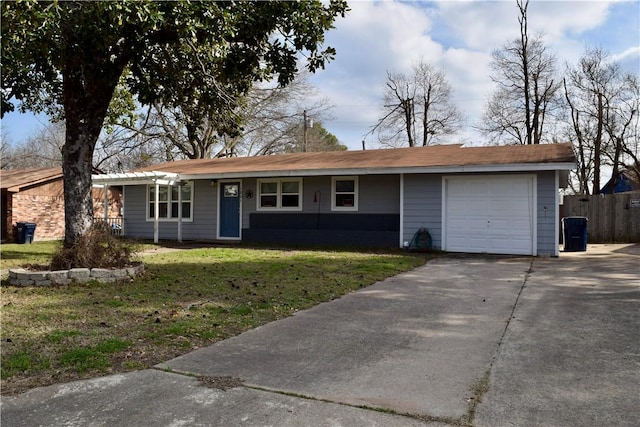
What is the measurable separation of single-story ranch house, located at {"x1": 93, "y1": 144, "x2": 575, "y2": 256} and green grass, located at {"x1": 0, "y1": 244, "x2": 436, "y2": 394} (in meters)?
3.88

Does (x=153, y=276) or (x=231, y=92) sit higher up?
(x=231, y=92)

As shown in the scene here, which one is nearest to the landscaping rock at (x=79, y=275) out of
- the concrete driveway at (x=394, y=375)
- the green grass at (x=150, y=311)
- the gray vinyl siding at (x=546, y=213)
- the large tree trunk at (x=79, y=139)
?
the green grass at (x=150, y=311)

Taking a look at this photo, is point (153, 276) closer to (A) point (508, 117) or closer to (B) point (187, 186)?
(B) point (187, 186)

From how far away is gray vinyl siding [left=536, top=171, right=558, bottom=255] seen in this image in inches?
476

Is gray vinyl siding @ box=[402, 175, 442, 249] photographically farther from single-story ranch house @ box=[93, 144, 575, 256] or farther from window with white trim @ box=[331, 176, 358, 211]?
window with white trim @ box=[331, 176, 358, 211]

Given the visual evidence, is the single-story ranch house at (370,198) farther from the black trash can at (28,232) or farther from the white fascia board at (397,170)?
the black trash can at (28,232)

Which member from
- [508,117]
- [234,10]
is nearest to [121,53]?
[234,10]

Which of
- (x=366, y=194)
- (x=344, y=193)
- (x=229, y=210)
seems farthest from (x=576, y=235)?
(x=229, y=210)

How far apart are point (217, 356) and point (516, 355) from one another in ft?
8.56

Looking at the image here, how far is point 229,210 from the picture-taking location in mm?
16812

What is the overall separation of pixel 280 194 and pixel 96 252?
8.56 metres

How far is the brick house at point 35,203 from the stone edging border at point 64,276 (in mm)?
13955

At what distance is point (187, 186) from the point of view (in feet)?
57.8

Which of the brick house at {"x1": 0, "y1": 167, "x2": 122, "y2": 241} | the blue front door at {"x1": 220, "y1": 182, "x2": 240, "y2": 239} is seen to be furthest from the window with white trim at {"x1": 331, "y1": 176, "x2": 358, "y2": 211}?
the brick house at {"x1": 0, "y1": 167, "x2": 122, "y2": 241}
